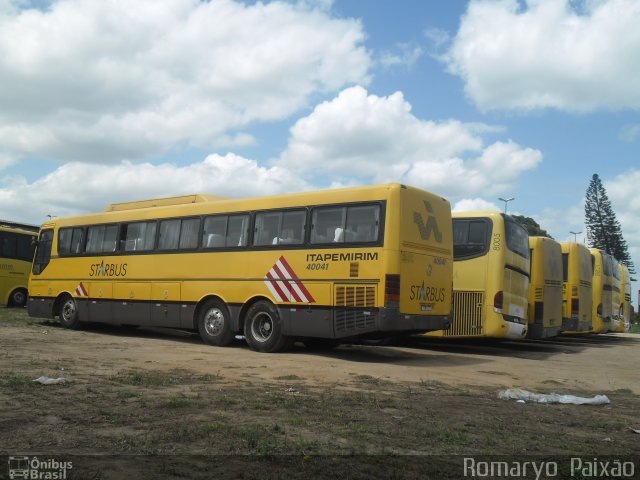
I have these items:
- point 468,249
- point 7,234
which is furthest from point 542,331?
point 7,234

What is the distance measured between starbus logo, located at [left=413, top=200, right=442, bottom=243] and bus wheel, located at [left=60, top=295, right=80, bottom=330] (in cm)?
1020

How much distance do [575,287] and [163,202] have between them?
40.3 feet

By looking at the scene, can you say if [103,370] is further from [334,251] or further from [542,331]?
[542,331]

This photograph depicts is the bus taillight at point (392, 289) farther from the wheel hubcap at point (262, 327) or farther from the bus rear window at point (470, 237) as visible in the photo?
the bus rear window at point (470, 237)

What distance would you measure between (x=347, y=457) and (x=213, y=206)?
33.7 ft

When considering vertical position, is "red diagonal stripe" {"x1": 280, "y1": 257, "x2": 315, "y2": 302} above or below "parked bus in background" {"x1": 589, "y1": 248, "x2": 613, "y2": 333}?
below

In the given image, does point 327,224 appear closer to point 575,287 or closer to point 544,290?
point 544,290

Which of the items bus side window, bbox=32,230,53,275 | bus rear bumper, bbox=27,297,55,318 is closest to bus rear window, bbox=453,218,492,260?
bus rear bumper, bbox=27,297,55,318

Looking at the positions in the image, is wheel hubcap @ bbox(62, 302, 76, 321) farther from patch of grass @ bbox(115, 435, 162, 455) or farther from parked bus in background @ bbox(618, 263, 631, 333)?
parked bus in background @ bbox(618, 263, 631, 333)

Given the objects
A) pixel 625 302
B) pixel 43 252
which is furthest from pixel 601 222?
pixel 43 252

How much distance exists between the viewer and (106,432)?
207 inches

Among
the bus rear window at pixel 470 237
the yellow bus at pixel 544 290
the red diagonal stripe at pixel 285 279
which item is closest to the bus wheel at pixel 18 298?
the red diagonal stripe at pixel 285 279

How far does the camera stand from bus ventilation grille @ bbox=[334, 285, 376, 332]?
11367 mm

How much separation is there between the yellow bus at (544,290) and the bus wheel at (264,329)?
7.00m
